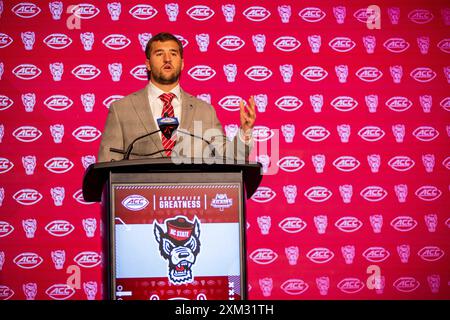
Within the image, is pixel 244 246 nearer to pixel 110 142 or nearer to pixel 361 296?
pixel 110 142

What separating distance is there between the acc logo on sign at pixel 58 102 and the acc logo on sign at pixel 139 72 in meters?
0.46

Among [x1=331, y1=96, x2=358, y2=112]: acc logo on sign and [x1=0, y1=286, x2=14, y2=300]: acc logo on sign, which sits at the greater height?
[x1=331, y1=96, x2=358, y2=112]: acc logo on sign

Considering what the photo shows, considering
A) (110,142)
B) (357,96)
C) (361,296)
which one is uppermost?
(357,96)

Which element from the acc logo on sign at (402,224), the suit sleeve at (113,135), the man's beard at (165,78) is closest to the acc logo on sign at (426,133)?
the acc logo on sign at (402,224)

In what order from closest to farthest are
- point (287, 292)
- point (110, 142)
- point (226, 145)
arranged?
point (226, 145) → point (110, 142) → point (287, 292)

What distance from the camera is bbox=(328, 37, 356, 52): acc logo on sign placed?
4781 mm

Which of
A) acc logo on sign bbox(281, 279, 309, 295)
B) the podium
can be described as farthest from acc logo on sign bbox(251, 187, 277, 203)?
the podium

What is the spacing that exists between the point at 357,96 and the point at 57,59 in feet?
6.76

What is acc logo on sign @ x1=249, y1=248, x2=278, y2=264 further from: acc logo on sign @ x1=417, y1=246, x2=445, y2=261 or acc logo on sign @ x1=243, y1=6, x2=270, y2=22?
acc logo on sign @ x1=243, y1=6, x2=270, y2=22

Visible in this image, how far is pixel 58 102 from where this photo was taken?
15.0ft

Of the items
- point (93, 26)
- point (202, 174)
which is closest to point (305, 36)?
point (93, 26)

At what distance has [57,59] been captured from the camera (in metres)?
4.62

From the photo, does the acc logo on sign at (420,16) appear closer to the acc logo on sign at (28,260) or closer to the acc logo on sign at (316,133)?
the acc logo on sign at (316,133)

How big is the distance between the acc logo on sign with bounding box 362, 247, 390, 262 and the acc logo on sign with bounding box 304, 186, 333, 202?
447 millimetres
